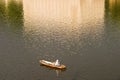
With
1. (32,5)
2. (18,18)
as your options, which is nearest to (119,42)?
(18,18)

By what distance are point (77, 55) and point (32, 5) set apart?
362 ft

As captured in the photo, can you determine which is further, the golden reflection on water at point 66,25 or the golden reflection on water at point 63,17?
the golden reflection on water at point 63,17

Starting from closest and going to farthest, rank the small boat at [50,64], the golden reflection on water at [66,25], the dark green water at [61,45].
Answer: the dark green water at [61,45]
the small boat at [50,64]
the golden reflection on water at [66,25]

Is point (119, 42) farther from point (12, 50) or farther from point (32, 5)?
point (32, 5)

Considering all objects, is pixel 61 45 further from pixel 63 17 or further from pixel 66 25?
pixel 63 17

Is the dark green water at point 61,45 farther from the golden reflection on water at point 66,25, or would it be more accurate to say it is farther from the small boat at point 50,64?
the small boat at point 50,64

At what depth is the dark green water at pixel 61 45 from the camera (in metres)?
77.9

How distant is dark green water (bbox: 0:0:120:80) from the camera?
3066 inches

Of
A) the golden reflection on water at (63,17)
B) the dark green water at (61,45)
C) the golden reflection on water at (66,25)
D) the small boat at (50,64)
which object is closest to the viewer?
the dark green water at (61,45)

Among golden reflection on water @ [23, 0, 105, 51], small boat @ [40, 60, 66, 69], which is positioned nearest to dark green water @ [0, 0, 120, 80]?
golden reflection on water @ [23, 0, 105, 51]

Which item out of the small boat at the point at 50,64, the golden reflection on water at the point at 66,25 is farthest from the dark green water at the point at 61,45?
the small boat at the point at 50,64

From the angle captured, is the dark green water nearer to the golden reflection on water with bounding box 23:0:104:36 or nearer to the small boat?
the golden reflection on water with bounding box 23:0:104:36

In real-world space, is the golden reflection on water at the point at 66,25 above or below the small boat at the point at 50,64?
above

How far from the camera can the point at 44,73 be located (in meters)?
77.8
